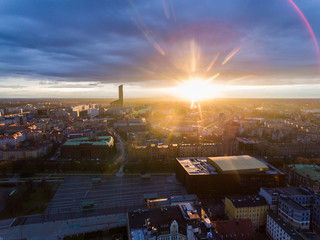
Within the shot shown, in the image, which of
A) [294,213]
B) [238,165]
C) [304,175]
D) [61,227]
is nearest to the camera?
[294,213]

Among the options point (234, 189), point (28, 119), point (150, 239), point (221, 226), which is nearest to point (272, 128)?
point (234, 189)

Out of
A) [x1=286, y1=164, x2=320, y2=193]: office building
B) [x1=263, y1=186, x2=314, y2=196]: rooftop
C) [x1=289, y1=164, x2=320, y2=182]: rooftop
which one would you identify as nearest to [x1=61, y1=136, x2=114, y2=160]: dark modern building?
[x1=263, y1=186, x2=314, y2=196]: rooftop

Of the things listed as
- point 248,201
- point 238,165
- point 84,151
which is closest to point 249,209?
point 248,201

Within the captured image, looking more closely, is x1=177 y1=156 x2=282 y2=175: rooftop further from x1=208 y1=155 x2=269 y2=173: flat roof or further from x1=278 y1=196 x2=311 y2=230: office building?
x1=278 y1=196 x2=311 y2=230: office building

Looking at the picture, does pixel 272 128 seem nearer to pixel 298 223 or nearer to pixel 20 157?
pixel 298 223

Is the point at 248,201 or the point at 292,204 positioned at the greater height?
the point at 292,204

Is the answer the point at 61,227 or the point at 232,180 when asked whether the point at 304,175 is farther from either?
the point at 61,227
